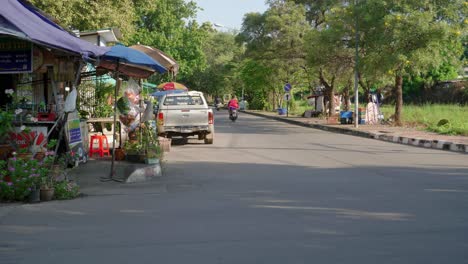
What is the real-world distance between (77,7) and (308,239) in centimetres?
1846

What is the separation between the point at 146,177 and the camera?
11.1 metres

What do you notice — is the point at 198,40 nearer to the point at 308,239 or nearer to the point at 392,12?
the point at 392,12

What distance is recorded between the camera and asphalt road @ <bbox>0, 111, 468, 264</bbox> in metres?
5.56

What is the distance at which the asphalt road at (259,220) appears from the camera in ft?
18.2

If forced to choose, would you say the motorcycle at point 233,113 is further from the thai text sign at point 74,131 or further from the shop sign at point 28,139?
the shop sign at point 28,139

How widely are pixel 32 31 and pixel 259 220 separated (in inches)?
181

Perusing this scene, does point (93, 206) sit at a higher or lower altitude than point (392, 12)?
lower

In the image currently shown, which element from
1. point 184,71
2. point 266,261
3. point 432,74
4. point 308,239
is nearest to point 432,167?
point 308,239

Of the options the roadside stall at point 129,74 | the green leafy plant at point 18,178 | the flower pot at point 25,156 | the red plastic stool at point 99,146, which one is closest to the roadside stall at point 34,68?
the flower pot at point 25,156

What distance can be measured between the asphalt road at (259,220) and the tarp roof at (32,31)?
2.43 metres

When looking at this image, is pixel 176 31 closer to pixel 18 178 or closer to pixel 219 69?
pixel 219 69

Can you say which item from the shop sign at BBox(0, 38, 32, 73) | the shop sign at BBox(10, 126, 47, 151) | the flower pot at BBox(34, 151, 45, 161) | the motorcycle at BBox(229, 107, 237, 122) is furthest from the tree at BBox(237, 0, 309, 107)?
the flower pot at BBox(34, 151, 45, 161)

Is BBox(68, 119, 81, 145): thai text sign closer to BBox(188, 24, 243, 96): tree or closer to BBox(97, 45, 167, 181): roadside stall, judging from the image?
BBox(97, 45, 167, 181): roadside stall

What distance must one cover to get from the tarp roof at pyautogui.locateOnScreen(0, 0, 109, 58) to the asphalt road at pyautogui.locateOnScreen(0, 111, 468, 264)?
2.43m
